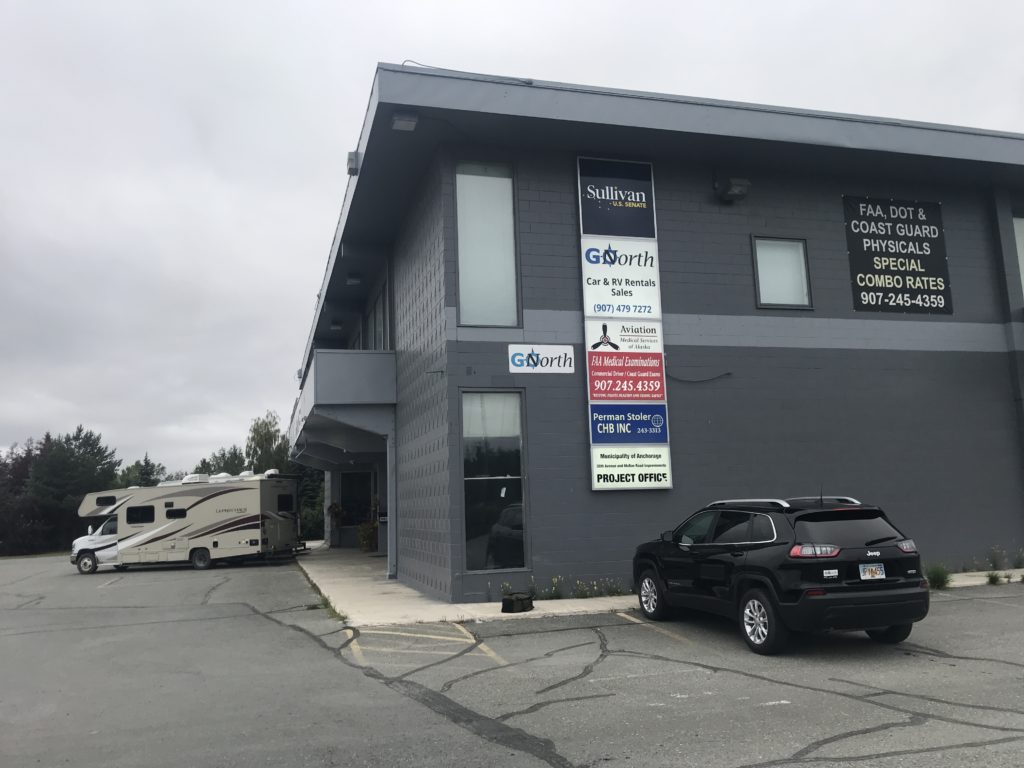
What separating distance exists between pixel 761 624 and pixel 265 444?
201 feet

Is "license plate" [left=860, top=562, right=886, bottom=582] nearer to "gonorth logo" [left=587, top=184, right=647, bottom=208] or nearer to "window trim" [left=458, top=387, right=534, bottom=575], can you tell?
"window trim" [left=458, top=387, right=534, bottom=575]

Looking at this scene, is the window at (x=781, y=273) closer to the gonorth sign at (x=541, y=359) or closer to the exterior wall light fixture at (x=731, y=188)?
the exterior wall light fixture at (x=731, y=188)

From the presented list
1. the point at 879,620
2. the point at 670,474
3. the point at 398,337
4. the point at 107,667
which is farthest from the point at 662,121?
the point at 107,667

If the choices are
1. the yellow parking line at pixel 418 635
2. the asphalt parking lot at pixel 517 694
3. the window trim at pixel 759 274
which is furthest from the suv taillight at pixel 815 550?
the window trim at pixel 759 274

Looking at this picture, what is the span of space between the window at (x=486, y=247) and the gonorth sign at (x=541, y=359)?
56cm

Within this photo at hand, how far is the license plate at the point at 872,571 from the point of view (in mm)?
8992

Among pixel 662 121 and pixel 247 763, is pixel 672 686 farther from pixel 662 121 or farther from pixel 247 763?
pixel 662 121

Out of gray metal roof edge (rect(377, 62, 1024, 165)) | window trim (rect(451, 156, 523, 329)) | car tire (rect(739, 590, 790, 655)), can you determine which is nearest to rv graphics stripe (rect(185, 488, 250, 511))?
window trim (rect(451, 156, 523, 329))

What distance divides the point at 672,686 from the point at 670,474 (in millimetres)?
7460

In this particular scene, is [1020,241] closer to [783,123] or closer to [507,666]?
[783,123]

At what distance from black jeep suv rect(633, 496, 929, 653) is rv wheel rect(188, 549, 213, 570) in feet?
64.5

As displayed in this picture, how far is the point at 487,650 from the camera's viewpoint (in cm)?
1024

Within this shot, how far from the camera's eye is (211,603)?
1666 cm

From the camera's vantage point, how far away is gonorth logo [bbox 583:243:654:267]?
609 inches
